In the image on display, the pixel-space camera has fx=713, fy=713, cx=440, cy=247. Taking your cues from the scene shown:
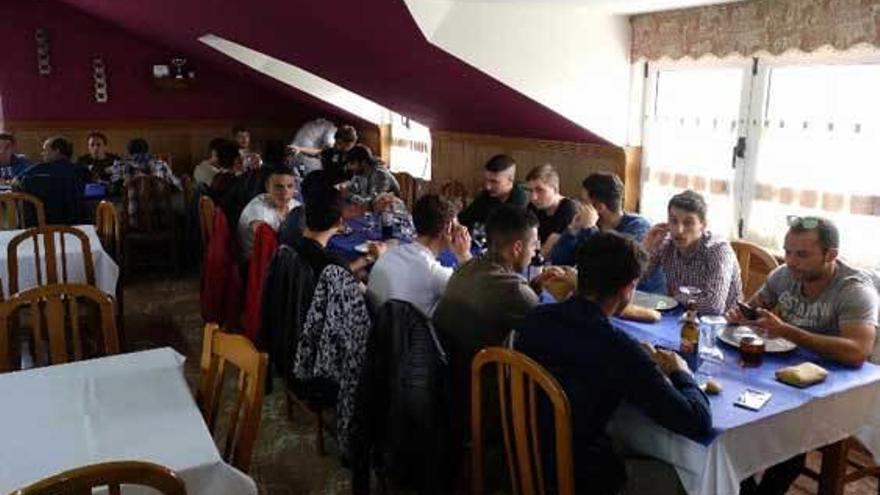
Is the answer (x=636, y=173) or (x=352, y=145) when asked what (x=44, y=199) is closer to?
(x=352, y=145)

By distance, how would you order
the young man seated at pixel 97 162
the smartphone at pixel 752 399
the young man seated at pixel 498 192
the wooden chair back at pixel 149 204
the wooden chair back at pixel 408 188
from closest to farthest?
the smartphone at pixel 752 399 → the young man seated at pixel 498 192 → the wooden chair back at pixel 149 204 → the wooden chair back at pixel 408 188 → the young man seated at pixel 97 162

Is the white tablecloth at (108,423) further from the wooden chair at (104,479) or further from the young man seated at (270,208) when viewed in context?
the young man seated at (270,208)

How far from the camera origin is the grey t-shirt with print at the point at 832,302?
2.12m

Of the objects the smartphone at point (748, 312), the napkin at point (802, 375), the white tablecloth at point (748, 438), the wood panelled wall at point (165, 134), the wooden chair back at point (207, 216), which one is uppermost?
the wood panelled wall at point (165, 134)

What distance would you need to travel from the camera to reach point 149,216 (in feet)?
17.9

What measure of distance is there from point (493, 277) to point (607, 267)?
0.50 meters

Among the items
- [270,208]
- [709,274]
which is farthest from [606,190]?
[270,208]

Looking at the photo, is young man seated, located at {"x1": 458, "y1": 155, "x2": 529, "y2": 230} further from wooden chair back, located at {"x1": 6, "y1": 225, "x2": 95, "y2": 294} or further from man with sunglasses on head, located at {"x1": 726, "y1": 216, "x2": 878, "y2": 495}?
wooden chair back, located at {"x1": 6, "y1": 225, "x2": 95, "y2": 294}

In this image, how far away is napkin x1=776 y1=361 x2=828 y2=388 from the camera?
1.88 m

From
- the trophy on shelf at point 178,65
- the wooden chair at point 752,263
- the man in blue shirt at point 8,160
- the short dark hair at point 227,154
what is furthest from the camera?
the trophy on shelf at point 178,65

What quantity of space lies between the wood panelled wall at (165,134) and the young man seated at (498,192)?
375cm

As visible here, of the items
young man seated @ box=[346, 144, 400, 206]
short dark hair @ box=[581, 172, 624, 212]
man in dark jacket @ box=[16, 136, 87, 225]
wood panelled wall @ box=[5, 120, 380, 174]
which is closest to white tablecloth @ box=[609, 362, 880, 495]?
short dark hair @ box=[581, 172, 624, 212]

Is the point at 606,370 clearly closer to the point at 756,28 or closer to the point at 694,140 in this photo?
the point at 756,28

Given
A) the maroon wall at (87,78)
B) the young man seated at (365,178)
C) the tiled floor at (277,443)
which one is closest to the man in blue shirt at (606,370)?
the tiled floor at (277,443)
